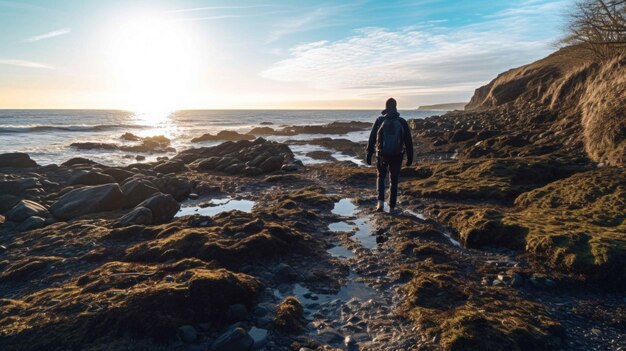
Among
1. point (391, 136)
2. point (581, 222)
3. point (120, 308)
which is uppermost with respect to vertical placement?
point (391, 136)

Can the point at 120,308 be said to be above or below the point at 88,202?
above

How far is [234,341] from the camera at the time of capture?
463 centimetres

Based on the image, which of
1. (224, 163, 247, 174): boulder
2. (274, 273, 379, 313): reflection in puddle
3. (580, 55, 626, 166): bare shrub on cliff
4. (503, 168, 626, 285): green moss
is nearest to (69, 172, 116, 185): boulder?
(224, 163, 247, 174): boulder

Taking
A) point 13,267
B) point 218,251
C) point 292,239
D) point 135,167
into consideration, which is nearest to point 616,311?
point 292,239

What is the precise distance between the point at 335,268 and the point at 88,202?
10.9 m

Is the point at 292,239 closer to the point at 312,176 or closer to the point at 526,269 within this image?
the point at 526,269

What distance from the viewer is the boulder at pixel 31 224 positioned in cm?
1162

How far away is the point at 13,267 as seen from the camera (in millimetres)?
7895

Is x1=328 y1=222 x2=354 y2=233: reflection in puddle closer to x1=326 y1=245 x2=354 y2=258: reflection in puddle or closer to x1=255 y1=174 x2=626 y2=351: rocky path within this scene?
x1=255 y1=174 x2=626 y2=351: rocky path

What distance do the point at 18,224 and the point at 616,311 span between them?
15845mm

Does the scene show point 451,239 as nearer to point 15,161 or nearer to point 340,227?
point 340,227

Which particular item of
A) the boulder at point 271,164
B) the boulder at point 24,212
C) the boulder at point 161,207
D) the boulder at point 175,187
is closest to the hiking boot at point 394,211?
the boulder at point 161,207

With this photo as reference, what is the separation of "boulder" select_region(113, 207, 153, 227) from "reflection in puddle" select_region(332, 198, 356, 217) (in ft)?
18.9

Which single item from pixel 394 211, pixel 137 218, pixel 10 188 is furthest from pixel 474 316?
pixel 10 188
